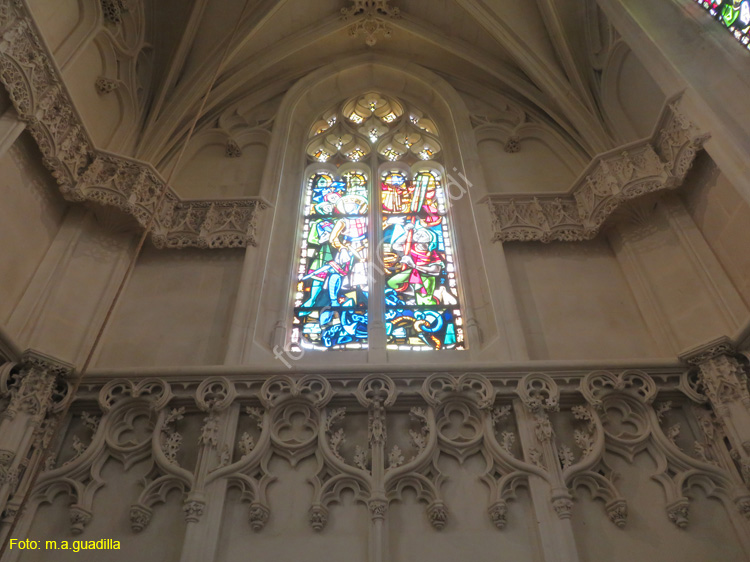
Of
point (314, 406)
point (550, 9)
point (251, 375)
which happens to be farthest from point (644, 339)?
point (550, 9)

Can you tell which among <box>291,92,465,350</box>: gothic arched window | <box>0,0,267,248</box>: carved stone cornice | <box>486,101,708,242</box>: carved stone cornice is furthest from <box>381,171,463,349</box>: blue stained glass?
<box>0,0,267,248</box>: carved stone cornice

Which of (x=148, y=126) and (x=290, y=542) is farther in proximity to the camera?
(x=148, y=126)

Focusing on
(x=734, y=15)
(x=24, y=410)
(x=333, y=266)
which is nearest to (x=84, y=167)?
(x=24, y=410)

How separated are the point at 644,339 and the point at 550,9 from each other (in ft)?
15.6

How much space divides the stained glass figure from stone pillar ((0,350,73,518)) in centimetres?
220

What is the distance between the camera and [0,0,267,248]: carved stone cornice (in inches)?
187

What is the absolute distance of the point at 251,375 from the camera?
4.83 metres

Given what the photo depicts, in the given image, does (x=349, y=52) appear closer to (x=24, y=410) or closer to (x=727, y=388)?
(x=24, y=410)

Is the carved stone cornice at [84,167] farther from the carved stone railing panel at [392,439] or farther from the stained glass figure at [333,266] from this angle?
the carved stone railing panel at [392,439]

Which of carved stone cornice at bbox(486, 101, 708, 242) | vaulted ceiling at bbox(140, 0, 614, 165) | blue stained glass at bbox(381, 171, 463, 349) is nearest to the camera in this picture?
carved stone cornice at bbox(486, 101, 708, 242)

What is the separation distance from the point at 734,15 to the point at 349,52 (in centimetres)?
550

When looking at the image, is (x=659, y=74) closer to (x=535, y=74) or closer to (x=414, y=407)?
(x=535, y=74)

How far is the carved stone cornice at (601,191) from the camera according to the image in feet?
17.9

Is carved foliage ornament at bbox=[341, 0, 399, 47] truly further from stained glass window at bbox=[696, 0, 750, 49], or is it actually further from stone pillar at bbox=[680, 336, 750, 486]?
stone pillar at bbox=[680, 336, 750, 486]
